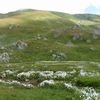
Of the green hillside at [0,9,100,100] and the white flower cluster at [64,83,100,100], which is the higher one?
the white flower cluster at [64,83,100,100]

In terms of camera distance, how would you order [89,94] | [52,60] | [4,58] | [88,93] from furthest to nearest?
[52,60]
[4,58]
[88,93]
[89,94]

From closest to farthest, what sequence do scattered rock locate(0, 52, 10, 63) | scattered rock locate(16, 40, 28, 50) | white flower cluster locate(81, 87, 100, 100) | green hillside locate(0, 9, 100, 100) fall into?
1. white flower cluster locate(81, 87, 100, 100)
2. green hillside locate(0, 9, 100, 100)
3. scattered rock locate(0, 52, 10, 63)
4. scattered rock locate(16, 40, 28, 50)

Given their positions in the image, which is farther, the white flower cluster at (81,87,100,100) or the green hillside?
the green hillside

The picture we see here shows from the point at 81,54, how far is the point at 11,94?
63085mm

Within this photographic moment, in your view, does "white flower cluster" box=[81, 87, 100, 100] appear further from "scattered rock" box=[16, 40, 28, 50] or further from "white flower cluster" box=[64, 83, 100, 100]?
"scattered rock" box=[16, 40, 28, 50]

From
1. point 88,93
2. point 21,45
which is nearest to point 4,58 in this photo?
point 21,45

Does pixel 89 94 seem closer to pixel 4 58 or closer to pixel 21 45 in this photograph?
pixel 4 58

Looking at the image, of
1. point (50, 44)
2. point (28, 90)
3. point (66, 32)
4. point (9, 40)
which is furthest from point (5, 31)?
point (28, 90)

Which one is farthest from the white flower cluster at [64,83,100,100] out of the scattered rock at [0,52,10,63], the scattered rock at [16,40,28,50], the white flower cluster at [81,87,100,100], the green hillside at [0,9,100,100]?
the scattered rock at [16,40,28,50]

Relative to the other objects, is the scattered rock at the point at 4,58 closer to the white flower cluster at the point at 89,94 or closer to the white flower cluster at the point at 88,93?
the white flower cluster at the point at 88,93

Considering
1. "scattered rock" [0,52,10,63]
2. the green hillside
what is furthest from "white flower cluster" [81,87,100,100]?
"scattered rock" [0,52,10,63]

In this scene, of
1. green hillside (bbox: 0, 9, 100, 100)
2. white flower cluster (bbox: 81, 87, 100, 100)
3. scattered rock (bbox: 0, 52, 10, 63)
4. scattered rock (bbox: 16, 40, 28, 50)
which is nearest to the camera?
white flower cluster (bbox: 81, 87, 100, 100)

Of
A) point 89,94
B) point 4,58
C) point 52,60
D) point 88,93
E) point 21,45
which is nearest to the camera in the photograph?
point 89,94

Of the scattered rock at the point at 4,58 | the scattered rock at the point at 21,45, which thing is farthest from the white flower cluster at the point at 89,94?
the scattered rock at the point at 21,45
